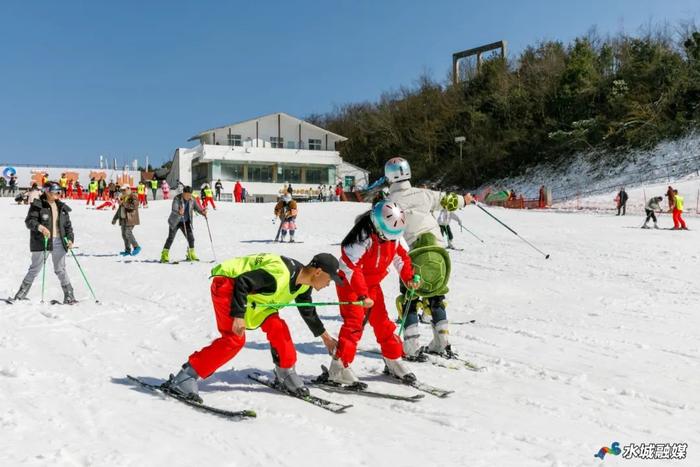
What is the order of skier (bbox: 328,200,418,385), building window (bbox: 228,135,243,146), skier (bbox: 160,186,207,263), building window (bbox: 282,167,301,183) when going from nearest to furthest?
skier (bbox: 328,200,418,385) < skier (bbox: 160,186,207,263) < building window (bbox: 228,135,243,146) < building window (bbox: 282,167,301,183)

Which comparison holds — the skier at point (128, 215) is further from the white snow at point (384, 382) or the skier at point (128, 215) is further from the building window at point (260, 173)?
the building window at point (260, 173)

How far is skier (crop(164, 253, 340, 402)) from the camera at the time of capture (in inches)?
169

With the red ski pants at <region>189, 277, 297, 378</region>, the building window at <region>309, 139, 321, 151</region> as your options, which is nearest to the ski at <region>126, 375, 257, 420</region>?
the red ski pants at <region>189, 277, 297, 378</region>

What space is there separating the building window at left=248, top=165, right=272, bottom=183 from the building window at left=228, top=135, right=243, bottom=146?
273cm

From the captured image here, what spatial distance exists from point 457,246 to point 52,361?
12129 mm

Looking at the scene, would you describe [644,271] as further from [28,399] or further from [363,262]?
[28,399]

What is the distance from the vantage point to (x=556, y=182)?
4381 cm

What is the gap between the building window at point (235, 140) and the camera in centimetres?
5343

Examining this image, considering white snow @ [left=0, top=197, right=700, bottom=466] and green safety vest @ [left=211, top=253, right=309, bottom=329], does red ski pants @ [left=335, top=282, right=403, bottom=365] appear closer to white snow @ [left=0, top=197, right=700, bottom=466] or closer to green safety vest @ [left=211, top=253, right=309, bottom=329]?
white snow @ [left=0, top=197, right=700, bottom=466]

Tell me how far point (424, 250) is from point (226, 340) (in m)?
2.39

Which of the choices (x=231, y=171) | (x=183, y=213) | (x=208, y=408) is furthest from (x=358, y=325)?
(x=231, y=171)

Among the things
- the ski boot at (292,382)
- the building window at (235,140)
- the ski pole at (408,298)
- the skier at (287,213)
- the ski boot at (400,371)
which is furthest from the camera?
the building window at (235,140)

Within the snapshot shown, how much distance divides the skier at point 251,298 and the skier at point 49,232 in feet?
15.7

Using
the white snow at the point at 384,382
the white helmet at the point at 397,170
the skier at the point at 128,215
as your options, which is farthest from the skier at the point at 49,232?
the skier at the point at 128,215
